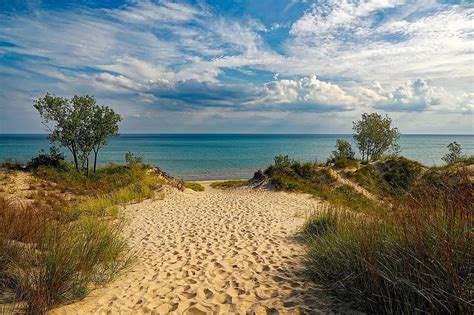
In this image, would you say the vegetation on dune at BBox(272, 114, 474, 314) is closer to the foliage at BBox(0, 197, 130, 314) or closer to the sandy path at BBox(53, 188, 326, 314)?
the sandy path at BBox(53, 188, 326, 314)

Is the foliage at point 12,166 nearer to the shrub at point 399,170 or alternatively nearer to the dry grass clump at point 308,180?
the dry grass clump at point 308,180

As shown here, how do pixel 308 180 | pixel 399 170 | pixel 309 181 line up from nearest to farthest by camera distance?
pixel 309 181
pixel 308 180
pixel 399 170

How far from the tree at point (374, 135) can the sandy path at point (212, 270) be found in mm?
25795

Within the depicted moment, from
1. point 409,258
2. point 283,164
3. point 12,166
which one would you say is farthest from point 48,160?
point 409,258

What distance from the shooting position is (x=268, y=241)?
27.8ft

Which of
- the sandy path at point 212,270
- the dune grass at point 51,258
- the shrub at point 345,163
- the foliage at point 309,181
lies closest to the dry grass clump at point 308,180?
the foliage at point 309,181

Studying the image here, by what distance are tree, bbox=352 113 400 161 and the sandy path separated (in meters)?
25.8

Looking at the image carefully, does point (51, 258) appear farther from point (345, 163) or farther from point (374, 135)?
point (374, 135)

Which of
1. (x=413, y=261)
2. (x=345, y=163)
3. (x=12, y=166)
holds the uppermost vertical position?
(x=413, y=261)

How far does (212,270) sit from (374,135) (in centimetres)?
3291

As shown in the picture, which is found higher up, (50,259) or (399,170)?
(50,259)

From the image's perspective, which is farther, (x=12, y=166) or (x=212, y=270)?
(x=12, y=166)

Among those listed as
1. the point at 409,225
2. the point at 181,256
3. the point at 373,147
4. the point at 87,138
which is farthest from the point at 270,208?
the point at 373,147

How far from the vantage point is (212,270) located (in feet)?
20.6
